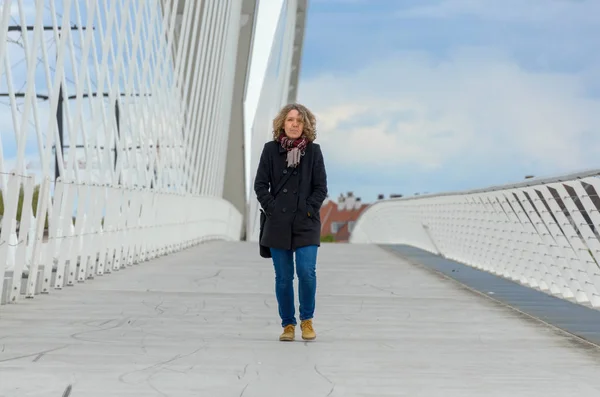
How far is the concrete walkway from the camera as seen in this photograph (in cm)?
554

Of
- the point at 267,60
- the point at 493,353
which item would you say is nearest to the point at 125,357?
the point at 493,353

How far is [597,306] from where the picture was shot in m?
9.43

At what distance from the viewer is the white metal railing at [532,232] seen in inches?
375

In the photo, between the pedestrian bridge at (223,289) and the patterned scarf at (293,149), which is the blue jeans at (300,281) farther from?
the patterned scarf at (293,149)

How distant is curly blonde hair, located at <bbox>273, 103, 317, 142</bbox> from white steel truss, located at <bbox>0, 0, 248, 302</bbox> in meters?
2.56

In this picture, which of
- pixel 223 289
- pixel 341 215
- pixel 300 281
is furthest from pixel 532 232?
pixel 341 215

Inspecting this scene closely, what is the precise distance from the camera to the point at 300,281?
24.6ft

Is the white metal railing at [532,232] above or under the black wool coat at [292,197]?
under

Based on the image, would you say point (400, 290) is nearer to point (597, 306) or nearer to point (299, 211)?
point (597, 306)

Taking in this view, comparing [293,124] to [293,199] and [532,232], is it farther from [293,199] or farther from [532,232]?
[532,232]

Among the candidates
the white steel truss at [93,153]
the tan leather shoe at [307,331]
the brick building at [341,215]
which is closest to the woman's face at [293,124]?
the tan leather shoe at [307,331]

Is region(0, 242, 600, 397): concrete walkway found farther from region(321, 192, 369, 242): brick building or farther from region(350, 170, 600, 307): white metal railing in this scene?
region(321, 192, 369, 242): brick building

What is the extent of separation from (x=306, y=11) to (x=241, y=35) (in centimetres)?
1196

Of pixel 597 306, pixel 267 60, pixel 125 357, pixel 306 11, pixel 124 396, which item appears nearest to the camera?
pixel 124 396
